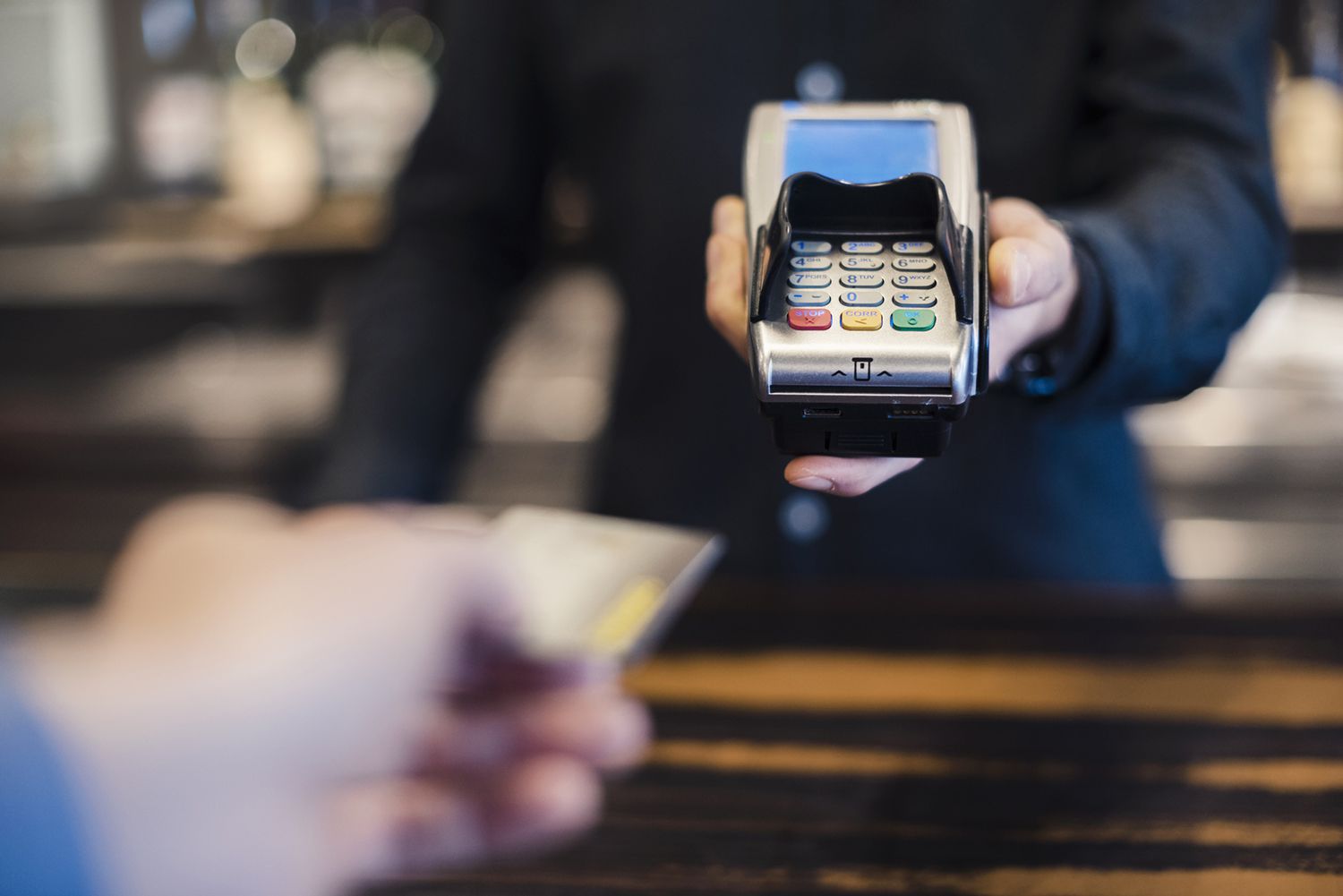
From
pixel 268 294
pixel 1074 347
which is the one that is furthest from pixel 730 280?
pixel 268 294

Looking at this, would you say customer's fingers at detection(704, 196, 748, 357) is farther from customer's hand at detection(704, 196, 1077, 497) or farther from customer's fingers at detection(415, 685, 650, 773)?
customer's fingers at detection(415, 685, 650, 773)

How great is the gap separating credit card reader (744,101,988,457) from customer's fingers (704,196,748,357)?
0.04ft

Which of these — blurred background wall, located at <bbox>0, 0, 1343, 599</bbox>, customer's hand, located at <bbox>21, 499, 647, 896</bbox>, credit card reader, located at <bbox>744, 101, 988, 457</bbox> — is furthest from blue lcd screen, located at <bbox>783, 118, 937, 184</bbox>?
blurred background wall, located at <bbox>0, 0, 1343, 599</bbox>

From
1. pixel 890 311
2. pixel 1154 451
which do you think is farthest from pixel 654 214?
pixel 1154 451

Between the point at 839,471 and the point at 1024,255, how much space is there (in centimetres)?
9

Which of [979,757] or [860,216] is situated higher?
[860,216]

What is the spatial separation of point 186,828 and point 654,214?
54cm

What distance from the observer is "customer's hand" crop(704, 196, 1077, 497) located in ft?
1.02

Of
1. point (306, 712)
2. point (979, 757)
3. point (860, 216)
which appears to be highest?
point (860, 216)

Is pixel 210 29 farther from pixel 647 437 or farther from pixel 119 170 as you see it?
pixel 647 437

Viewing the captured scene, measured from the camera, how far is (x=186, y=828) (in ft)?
0.78

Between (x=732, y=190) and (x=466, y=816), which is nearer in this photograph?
(x=466, y=816)

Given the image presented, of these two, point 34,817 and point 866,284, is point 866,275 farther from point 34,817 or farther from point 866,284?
point 34,817

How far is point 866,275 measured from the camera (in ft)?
1.11
